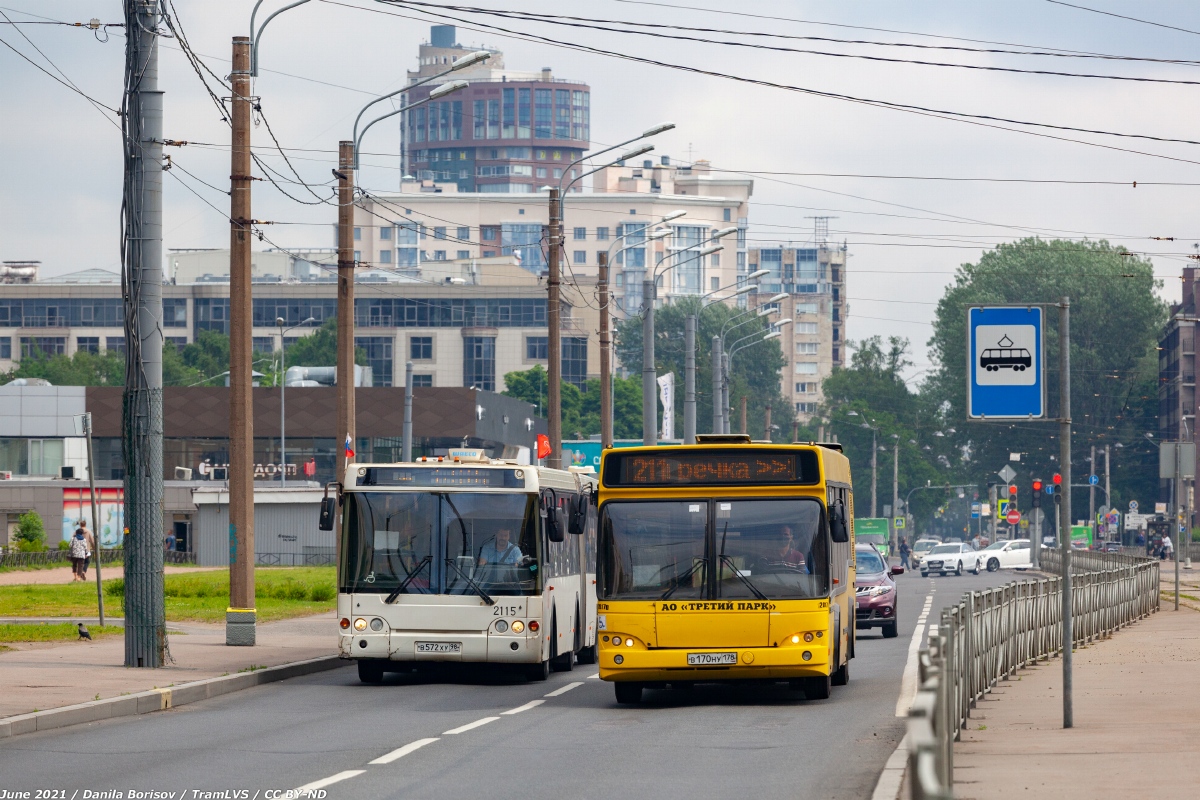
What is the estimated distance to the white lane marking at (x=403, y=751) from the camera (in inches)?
528

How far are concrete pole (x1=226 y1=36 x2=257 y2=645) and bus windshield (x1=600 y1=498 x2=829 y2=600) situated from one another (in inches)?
303

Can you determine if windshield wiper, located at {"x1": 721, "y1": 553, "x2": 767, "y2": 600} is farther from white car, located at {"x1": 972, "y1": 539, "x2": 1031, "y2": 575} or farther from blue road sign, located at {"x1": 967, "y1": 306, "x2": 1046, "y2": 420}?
white car, located at {"x1": 972, "y1": 539, "x2": 1031, "y2": 575}

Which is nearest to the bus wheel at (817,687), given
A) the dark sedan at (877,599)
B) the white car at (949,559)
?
the dark sedan at (877,599)

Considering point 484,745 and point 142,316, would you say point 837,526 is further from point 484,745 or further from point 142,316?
point 142,316

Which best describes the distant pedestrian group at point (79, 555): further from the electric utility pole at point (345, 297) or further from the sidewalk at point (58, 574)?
the electric utility pole at point (345, 297)

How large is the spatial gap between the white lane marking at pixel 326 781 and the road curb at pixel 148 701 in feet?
12.4

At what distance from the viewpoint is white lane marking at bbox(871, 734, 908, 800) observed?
35.9 ft

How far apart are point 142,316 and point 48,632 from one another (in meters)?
7.98

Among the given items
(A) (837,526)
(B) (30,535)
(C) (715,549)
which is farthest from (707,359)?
(C) (715,549)

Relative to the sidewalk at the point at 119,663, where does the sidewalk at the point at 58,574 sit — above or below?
below

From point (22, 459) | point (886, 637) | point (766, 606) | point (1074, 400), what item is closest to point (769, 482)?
point (766, 606)

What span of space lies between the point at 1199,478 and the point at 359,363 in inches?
2200

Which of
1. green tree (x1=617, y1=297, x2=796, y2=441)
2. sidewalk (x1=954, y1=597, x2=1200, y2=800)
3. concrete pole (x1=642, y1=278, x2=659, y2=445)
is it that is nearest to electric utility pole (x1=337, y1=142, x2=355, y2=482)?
sidewalk (x1=954, y1=597, x2=1200, y2=800)

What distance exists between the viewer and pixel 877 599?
99.1 feet
